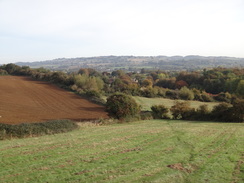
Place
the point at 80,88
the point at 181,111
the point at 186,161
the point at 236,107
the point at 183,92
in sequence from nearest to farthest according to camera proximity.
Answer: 1. the point at 186,161
2. the point at 236,107
3. the point at 181,111
4. the point at 80,88
5. the point at 183,92

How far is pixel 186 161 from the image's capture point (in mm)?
11938

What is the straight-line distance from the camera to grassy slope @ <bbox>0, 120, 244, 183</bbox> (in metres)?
9.71

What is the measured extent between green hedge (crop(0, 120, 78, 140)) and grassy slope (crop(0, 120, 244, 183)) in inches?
193

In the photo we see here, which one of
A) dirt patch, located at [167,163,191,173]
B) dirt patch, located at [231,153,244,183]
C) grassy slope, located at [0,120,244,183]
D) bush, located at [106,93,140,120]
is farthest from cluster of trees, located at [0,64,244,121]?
dirt patch, located at [167,163,191,173]

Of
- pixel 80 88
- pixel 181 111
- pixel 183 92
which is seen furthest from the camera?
pixel 183 92

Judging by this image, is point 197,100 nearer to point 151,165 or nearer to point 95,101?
point 95,101

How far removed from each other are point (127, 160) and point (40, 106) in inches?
1413

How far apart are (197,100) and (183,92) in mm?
5015

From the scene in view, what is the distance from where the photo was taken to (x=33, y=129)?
21.1m

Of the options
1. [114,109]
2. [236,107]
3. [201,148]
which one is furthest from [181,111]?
[201,148]

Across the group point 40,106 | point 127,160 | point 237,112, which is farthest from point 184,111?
point 40,106

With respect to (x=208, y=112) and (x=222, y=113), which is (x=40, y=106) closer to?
(x=208, y=112)

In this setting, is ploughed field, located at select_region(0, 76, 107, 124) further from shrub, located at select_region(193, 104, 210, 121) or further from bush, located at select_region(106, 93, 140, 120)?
shrub, located at select_region(193, 104, 210, 121)

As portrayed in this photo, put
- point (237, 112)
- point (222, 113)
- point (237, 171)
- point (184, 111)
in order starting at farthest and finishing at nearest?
point (184, 111), point (222, 113), point (237, 112), point (237, 171)
